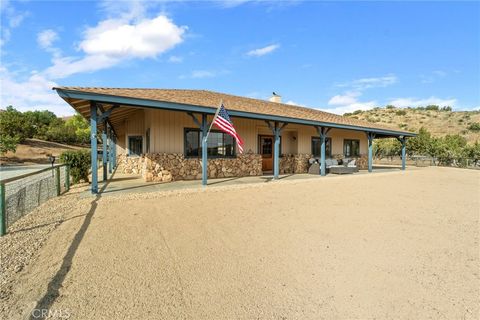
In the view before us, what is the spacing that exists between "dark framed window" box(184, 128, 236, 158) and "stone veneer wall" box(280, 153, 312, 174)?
12.0ft

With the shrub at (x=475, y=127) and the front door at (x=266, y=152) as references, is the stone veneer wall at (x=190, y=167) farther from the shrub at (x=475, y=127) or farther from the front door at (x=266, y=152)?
the shrub at (x=475, y=127)

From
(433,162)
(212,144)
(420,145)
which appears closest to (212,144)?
(212,144)

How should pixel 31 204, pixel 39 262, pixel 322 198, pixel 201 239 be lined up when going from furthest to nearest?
pixel 322 198, pixel 31 204, pixel 201 239, pixel 39 262

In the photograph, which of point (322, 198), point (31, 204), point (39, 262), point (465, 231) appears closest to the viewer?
point (39, 262)

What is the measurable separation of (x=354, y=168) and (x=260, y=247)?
1278 cm

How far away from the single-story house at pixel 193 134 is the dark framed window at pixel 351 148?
1.36 ft

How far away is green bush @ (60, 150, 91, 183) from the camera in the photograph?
357 inches

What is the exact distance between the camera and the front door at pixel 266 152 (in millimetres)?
13734

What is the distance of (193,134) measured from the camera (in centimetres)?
1096

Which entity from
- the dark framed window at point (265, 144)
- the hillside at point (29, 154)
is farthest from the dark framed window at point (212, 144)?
the hillside at point (29, 154)

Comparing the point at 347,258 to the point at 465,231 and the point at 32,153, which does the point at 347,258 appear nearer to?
the point at 465,231

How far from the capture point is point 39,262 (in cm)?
333

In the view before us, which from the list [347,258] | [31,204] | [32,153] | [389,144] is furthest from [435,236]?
[32,153]

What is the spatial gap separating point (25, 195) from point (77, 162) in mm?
3515
